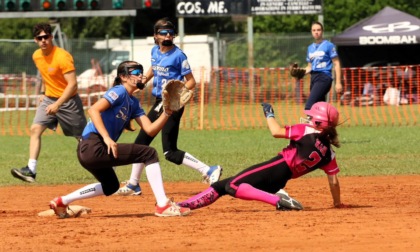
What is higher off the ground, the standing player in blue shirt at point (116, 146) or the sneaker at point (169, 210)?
the standing player in blue shirt at point (116, 146)

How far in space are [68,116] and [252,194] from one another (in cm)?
431

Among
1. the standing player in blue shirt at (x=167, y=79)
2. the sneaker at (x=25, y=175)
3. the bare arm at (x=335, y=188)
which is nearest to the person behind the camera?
the bare arm at (x=335, y=188)

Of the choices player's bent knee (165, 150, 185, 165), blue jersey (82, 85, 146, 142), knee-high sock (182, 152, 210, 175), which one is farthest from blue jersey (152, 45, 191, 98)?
blue jersey (82, 85, 146, 142)

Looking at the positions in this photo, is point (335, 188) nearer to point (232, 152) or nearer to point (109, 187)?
point (109, 187)

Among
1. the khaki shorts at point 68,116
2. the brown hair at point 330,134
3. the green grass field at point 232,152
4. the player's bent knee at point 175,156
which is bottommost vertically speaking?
the green grass field at point 232,152

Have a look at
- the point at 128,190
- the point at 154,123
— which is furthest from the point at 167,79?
the point at 154,123

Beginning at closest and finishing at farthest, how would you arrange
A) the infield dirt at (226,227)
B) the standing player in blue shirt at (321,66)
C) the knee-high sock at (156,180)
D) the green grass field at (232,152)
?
1. the infield dirt at (226,227)
2. the knee-high sock at (156,180)
3. the green grass field at (232,152)
4. the standing player in blue shirt at (321,66)

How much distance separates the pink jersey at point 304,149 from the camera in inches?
393

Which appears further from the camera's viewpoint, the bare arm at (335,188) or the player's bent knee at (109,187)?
the bare arm at (335,188)

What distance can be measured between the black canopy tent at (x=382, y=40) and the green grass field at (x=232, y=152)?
8.19 metres

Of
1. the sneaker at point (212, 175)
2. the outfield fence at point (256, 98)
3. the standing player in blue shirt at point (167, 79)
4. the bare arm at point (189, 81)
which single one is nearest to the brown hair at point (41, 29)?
the standing player in blue shirt at point (167, 79)

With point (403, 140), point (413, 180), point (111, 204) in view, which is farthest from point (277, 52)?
point (111, 204)

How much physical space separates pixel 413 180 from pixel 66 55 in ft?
15.5

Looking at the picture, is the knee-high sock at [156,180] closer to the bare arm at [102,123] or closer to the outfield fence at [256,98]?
the bare arm at [102,123]
